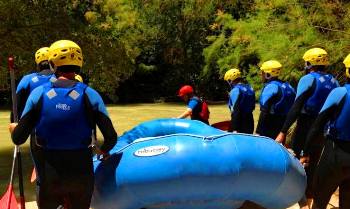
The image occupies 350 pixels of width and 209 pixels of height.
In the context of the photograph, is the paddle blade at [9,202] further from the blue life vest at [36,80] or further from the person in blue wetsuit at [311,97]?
the person in blue wetsuit at [311,97]

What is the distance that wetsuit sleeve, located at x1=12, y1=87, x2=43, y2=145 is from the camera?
383cm

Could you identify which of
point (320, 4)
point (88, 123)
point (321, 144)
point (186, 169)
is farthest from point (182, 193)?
point (320, 4)

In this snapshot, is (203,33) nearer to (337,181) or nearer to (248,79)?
(248,79)

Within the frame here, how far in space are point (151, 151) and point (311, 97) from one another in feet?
6.42

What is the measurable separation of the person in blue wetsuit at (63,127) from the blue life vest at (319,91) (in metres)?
2.49

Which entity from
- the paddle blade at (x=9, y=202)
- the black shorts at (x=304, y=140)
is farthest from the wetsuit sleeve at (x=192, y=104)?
the paddle blade at (x=9, y=202)

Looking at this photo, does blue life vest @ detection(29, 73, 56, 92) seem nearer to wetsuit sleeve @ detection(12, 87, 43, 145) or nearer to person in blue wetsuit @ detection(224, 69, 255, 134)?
wetsuit sleeve @ detection(12, 87, 43, 145)

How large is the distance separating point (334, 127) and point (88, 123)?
1.91m

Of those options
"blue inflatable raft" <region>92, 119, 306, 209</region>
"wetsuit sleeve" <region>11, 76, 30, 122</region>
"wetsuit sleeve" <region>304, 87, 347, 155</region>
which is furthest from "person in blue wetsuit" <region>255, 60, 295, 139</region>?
"wetsuit sleeve" <region>11, 76, 30, 122</region>

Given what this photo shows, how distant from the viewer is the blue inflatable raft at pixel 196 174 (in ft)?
14.5

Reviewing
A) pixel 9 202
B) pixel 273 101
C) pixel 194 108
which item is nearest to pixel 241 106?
pixel 194 108

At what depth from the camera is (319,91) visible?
5.62 meters

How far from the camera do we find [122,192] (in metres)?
4.50

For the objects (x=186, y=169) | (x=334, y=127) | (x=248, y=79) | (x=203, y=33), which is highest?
(x=334, y=127)
